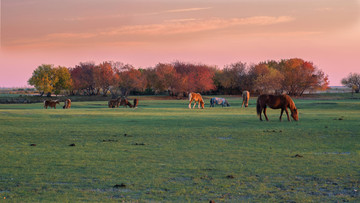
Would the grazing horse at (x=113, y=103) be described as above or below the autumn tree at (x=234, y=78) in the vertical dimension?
below

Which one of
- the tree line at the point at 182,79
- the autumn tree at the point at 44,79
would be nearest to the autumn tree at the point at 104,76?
the tree line at the point at 182,79

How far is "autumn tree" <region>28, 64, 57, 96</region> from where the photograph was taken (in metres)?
110

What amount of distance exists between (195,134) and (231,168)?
28.1ft

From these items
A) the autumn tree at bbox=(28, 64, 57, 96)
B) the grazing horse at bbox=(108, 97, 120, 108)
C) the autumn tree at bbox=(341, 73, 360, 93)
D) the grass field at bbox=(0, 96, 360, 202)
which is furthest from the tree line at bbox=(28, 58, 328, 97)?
the grass field at bbox=(0, 96, 360, 202)

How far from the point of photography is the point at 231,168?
11.3m

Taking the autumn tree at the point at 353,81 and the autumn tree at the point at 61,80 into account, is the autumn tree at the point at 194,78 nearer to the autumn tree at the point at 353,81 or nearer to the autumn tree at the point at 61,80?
the autumn tree at the point at 61,80

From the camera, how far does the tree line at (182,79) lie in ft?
357

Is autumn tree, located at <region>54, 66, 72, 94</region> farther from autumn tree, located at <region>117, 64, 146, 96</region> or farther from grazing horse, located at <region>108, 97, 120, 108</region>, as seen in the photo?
grazing horse, located at <region>108, 97, 120, 108</region>

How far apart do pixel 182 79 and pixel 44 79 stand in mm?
34953

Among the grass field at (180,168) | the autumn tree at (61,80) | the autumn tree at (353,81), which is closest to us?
the grass field at (180,168)

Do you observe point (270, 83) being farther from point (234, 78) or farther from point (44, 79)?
point (44, 79)

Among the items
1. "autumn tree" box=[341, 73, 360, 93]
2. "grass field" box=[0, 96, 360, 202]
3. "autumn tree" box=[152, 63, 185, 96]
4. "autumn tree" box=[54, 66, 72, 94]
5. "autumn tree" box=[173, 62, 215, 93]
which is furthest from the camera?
"autumn tree" box=[341, 73, 360, 93]

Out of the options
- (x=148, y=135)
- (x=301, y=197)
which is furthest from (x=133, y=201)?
(x=148, y=135)

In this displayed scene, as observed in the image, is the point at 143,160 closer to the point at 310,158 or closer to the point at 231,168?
the point at 231,168
